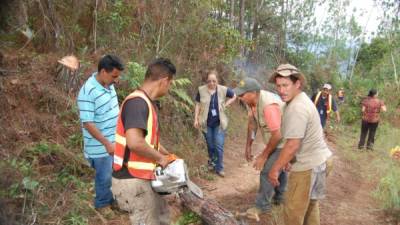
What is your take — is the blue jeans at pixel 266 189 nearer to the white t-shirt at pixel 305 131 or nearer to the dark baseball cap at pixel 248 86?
the dark baseball cap at pixel 248 86

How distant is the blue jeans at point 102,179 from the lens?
13.8 ft

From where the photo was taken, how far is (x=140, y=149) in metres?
2.83

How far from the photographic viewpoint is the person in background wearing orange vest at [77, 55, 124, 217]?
3938mm

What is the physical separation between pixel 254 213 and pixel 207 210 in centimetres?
77

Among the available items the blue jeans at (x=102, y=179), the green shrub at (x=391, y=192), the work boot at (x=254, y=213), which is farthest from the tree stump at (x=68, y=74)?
the green shrub at (x=391, y=192)

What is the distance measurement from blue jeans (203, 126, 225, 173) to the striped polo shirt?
2733mm

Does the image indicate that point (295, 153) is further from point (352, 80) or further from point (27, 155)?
point (352, 80)

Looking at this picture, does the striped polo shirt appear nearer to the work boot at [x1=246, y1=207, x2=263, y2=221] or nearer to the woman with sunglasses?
the work boot at [x1=246, y1=207, x2=263, y2=221]

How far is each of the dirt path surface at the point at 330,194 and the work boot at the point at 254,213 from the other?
0.21 ft

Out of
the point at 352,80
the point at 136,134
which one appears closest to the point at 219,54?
the point at 136,134

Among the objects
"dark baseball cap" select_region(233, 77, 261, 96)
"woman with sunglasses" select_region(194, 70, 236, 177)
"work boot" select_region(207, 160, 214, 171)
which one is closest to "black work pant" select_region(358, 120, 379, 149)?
"woman with sunglasses" select_region(194, 70, 236, 177)

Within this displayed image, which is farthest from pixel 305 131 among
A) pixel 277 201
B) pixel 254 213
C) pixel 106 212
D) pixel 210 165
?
pixel 210 165

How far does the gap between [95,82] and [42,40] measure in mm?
3399

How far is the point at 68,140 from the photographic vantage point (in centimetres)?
568
